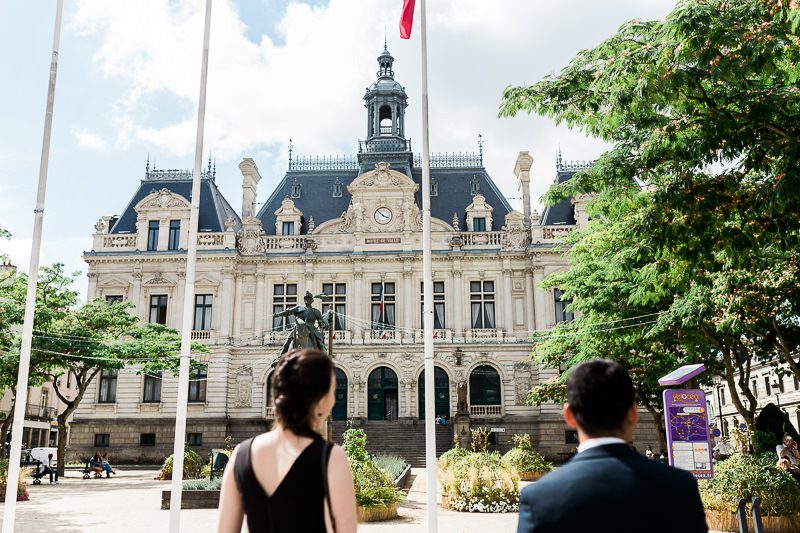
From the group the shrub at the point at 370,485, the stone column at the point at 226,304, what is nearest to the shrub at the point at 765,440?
the shrub at the point at 370,485

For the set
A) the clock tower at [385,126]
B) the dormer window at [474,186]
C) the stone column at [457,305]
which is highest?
the clock tower at [385,126]

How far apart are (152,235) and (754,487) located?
36078 millimetres

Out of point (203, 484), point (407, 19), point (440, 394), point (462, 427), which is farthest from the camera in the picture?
point (440, 394)

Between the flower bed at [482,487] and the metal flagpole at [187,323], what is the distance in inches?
317

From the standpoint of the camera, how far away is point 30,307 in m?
10.3

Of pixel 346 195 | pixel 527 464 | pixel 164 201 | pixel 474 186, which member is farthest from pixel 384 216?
pixel 527 464

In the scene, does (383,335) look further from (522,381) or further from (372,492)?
(372,492)

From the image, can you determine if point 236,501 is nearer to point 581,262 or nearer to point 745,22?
point 745,22

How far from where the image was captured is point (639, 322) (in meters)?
23.1

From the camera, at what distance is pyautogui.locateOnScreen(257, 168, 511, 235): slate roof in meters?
42.7

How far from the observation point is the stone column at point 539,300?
3872 cm

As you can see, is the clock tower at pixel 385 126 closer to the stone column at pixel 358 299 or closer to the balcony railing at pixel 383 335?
the stone column at pixel 358 299

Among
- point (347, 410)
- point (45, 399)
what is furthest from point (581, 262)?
point (45, 399)

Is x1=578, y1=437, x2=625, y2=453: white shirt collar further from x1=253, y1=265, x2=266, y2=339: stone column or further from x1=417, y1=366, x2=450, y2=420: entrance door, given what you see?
x1=253, y1=265, x2=266, y2=339: stone column
